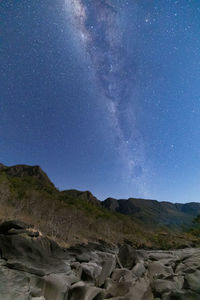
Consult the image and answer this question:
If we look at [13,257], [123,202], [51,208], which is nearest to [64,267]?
[13,257]

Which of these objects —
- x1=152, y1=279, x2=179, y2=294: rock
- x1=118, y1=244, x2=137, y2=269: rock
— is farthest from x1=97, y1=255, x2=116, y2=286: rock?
x1=152, y1=279, x2=179, y2=294: rock

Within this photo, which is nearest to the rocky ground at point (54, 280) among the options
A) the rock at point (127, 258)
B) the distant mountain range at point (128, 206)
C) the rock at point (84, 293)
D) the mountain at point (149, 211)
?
the rock at point (84, 293)

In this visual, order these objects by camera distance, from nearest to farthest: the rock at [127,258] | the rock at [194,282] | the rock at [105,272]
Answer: the rock at [194,282], the rock at [105,272], the rock at [127,258]

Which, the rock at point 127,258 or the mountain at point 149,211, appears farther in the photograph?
the mountain at point 149,211

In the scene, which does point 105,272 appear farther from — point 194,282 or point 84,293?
point 194,282

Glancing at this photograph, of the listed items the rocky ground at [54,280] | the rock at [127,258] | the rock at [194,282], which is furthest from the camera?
the rock at [127,258]

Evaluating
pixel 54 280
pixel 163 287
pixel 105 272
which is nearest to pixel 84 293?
pixel 54 280

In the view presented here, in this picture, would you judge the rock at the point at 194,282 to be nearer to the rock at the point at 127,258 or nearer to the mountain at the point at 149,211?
the rock at the point at 127,258

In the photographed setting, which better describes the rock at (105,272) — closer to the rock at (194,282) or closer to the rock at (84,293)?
the rock at (84,293)

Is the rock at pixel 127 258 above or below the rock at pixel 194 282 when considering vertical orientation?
below

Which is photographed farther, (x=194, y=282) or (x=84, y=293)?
(x=194, y=282)

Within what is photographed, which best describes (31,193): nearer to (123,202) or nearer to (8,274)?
(8,274)

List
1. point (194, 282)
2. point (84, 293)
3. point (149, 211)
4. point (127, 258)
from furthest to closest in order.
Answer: point (149, 211), point (127, 258), point (194, 282), point (84, 293)

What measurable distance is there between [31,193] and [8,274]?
129 ft
